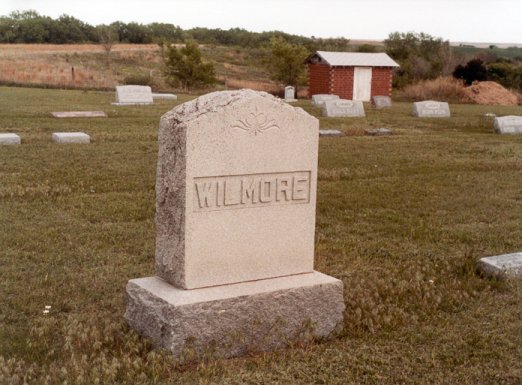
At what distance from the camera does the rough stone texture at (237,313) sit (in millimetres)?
4652

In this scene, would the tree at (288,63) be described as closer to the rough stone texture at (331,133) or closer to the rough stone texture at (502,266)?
the rough stone texture at (331,133)

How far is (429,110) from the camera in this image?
2533 centimetres

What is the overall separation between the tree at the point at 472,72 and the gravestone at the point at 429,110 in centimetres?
1746

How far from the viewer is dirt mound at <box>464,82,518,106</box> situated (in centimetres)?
3491

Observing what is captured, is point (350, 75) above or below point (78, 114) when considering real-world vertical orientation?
above

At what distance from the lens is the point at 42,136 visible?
1516cm

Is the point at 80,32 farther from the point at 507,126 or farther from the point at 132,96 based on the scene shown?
the point at 507,126

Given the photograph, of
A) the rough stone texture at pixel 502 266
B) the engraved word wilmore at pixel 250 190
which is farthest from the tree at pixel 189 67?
the engraved word wilmore at pixel 250 190

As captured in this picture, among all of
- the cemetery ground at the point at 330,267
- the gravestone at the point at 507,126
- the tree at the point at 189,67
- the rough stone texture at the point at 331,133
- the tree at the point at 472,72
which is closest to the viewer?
the cemetery ground at the point at 330,267

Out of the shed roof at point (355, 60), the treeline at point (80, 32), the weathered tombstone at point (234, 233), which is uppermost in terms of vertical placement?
the treeline at point (80, 32)

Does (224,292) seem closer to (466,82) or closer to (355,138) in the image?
(355,138)

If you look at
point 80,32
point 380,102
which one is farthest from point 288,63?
point 80,32

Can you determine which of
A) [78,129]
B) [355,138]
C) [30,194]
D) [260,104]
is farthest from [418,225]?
[78,129]

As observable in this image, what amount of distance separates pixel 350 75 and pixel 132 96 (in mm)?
14193
